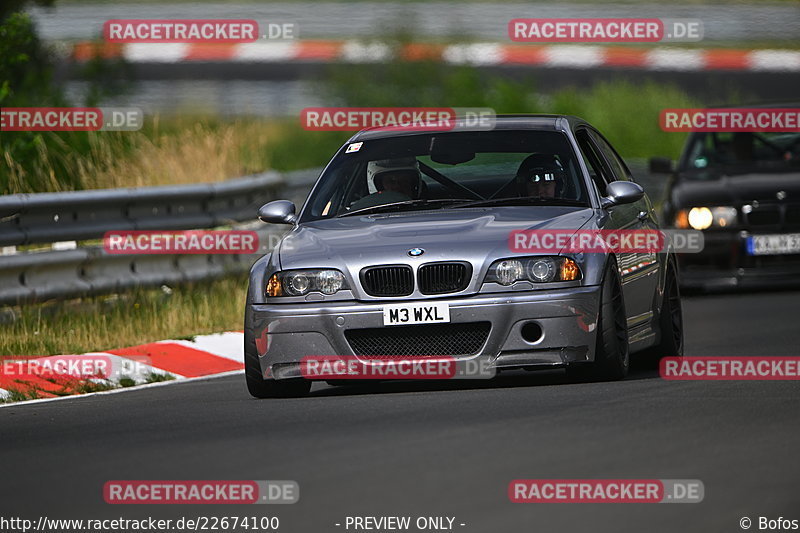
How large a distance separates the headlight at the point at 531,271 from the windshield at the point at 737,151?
760 cm

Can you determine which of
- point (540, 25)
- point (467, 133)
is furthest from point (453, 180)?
point (540, 25)

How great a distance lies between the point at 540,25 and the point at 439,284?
83.2 ft

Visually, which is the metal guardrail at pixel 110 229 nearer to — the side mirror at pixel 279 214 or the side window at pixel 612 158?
the side mirror at pixel 279 214

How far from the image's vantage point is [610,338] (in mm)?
9469

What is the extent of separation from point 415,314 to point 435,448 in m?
1.89

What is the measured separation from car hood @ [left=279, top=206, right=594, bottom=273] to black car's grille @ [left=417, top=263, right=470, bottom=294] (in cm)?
5

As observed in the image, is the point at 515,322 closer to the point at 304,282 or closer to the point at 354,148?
the point at 304,282

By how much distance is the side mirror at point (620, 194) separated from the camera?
10.2 metres

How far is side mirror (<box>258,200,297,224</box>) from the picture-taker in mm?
10617

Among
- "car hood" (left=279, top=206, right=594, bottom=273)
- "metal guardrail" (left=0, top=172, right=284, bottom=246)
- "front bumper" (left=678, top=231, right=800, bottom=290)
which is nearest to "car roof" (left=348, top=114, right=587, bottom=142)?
"car hood" (left=279, top=206, right=594, bottom=273)

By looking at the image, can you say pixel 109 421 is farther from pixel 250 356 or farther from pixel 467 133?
pixel 467 133

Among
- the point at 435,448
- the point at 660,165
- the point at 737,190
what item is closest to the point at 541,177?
the point at 435,448

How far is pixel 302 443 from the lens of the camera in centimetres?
780

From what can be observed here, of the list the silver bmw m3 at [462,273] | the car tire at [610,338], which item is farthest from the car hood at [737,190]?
the car tire at [610,338]
